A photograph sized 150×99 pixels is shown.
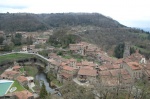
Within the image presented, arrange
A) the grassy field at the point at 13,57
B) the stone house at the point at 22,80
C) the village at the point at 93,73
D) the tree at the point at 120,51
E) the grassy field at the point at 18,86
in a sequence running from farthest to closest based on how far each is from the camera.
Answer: the tree at the point at 120,51 → the grassy field at the point at 13,57 → the stone house at the point at 22,80 → the grassy field at the point at 18,86 → the village at the point at 93,73

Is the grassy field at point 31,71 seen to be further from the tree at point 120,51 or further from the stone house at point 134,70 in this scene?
the tree at point 120,51

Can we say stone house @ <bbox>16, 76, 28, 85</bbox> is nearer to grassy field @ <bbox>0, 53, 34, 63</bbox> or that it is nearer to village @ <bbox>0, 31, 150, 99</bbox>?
→ village @ <bbox>0, 31, 150, 99</bbox>

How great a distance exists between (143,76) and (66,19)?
89487 mm

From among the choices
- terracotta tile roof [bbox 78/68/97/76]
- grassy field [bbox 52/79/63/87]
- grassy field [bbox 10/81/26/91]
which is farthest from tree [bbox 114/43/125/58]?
grassy field [bbox 10/81/26/91]

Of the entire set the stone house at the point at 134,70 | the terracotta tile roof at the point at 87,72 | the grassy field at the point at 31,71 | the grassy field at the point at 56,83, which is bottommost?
the grassy field at the point at 56,83

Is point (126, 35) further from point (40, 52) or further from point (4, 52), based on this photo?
point (4, 52)

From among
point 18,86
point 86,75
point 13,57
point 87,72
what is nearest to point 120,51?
point 87,72

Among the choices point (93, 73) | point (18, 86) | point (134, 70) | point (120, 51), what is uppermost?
point (134, 70)

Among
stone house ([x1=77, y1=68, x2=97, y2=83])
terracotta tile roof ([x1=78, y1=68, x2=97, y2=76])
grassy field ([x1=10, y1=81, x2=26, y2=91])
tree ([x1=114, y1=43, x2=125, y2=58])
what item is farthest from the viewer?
tree ([x1=114, y1=43, x2=125, y2=58])

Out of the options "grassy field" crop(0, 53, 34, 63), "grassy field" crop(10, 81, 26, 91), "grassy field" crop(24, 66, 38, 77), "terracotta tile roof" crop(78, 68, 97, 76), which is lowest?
"grassy field" crop(24, 66, 38, 77)

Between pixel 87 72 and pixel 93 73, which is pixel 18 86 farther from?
pixel 93 73

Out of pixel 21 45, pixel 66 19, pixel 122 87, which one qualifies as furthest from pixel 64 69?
pixel 66 19

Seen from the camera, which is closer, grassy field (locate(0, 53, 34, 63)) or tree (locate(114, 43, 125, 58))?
grassy field (locate(0, 53, 34, 63))

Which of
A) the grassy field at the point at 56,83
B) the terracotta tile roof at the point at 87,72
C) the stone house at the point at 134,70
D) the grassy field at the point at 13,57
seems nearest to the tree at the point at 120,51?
the grassy field at the point at 13,57
